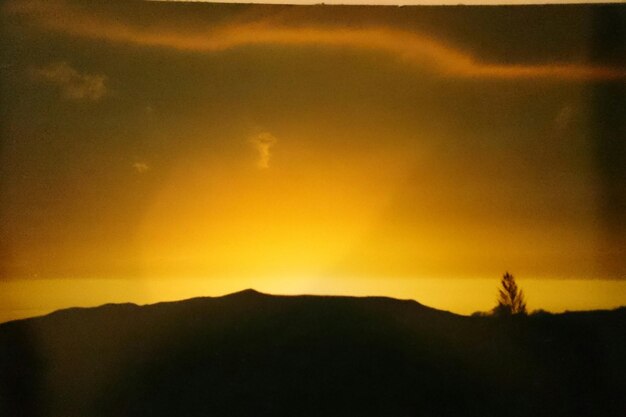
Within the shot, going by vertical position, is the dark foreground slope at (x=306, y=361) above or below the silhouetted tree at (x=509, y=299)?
below

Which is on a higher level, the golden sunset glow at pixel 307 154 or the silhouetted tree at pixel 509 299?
the golden sunset glow at pixel 307 154

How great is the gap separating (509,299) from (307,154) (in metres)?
0.40

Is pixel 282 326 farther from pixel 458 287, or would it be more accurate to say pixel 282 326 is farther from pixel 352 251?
Result: pixel 458 287

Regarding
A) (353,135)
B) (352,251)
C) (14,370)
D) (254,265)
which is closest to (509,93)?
(353,135)

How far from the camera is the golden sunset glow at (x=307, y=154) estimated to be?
1.07 m

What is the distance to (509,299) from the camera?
1.07m

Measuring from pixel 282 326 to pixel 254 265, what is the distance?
107mm

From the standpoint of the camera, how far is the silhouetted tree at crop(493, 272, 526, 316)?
3.48 feet

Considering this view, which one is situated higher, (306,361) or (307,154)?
(307,154)

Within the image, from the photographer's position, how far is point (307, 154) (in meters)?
1.12

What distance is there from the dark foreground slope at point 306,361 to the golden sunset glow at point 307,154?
35mm

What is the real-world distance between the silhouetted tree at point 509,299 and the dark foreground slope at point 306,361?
0.06ft

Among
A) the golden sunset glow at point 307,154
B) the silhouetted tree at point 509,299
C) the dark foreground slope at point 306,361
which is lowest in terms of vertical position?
the dark foreground slope at point 306,361

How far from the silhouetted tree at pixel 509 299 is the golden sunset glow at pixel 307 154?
13mm
